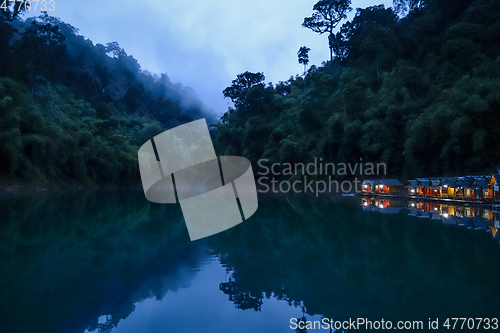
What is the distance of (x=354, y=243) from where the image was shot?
334 inches

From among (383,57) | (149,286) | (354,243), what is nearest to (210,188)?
(383,57)

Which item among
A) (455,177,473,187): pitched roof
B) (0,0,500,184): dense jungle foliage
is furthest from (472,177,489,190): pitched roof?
(0,0,500,184): dense jungle foliage

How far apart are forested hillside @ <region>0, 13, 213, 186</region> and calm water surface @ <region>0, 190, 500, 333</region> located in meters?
19.6

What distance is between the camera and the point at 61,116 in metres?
36.2

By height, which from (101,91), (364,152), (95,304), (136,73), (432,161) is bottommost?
(95,304)

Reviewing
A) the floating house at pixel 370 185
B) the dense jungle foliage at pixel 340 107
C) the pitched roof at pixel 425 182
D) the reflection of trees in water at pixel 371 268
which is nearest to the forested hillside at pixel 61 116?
the dense jungle foliage at pixel 340 107

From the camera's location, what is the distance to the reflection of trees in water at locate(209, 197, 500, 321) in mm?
4617

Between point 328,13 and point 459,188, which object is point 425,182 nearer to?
point 459,188

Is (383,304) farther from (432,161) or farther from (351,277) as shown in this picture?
(432,161)

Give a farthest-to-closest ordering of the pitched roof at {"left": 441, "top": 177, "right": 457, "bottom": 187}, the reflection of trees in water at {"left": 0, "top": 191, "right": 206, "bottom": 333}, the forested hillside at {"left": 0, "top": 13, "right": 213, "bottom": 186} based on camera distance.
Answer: the forested hillside at {"left": 0, "top": 13, "right": 213, "bottom": 186} < the pitched roof at {"left": 441, "top": 177, "right": 457, "bottom": 187} < the reflection of trees in water at {"left": 0, "top": 191, "right": 206, "bottom": 333}

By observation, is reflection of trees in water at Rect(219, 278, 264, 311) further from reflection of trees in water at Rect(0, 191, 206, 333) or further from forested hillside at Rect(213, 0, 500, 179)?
forested hillside at Rect(213, 0, 500, 179)

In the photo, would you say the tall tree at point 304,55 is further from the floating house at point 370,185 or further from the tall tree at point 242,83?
the floating house at point 370,185

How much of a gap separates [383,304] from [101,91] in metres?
56.7

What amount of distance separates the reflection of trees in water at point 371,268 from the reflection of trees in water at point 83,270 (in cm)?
119
